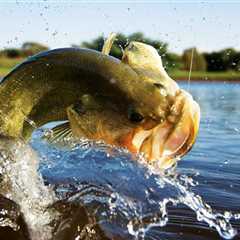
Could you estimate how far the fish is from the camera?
3457mm

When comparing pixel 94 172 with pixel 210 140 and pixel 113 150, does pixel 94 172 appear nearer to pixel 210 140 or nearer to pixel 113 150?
pixel 113 150

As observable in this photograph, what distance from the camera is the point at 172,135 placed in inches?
135

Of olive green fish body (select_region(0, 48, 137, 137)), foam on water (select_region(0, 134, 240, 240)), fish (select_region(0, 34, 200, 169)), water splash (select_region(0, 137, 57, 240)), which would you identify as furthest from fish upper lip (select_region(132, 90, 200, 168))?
water splash (select_region(0, 137, 57, 240))

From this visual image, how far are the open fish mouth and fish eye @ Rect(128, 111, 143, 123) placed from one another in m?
0.06

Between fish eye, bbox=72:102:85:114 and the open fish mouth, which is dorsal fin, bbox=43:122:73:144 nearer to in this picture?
fish eye, bbox=72:102:85:114

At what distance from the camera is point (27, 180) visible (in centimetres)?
488

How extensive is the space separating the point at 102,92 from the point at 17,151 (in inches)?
44.8

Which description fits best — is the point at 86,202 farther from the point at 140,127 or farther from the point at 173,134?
the point at 173,134

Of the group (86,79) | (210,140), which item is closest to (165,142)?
(86,79)

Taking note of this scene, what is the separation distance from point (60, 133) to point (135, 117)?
1.80 ft

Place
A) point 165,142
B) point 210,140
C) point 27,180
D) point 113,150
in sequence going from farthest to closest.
Result: 1. point 210,140
2. point 27,180
3. point 113,150
4. point 165,142

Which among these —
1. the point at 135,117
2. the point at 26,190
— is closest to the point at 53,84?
the point at 135,117

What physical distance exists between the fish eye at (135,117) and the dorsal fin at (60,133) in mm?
446

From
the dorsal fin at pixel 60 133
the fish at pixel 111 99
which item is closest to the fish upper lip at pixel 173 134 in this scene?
the fish at pixel 111 99
